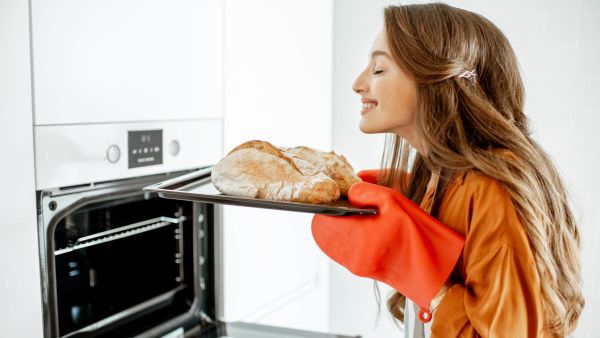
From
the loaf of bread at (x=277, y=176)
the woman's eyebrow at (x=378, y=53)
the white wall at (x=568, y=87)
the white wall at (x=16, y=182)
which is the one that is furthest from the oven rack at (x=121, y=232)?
Result: the white wall at (x=568, y=87)

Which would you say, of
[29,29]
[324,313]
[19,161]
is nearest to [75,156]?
[19,161]

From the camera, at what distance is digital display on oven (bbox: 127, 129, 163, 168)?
50.1 inches

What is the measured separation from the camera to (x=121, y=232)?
4.58ft

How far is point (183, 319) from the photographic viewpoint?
1.47 meters

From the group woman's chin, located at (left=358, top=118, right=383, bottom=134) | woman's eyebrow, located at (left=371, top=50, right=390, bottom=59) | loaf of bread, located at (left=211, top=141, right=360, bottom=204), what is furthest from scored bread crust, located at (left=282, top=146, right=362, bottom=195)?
woman's eyebrow, located at (left=371, top=50, right=390, bottom=59)

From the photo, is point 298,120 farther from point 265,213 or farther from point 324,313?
point 324,313

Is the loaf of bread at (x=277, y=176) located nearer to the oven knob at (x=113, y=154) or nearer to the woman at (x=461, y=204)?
the woman at (x=461, y=204)

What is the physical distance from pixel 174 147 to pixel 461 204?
74 cm

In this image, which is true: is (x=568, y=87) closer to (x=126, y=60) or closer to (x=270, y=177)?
(x=270, y=177)

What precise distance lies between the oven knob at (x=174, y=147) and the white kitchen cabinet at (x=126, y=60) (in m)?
0.06

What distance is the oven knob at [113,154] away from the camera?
1.22 m

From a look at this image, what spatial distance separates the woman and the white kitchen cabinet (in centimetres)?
52

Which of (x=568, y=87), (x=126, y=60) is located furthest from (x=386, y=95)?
(x=568, y=87)

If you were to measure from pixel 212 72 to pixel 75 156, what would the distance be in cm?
47
